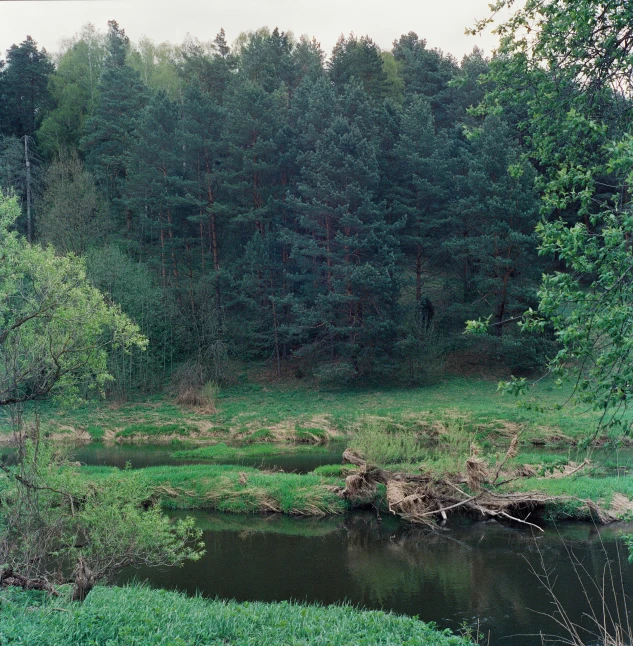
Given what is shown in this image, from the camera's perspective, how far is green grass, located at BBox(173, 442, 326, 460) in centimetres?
2427

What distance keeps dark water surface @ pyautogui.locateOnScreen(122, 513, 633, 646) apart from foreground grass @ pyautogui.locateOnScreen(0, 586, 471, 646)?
220cm

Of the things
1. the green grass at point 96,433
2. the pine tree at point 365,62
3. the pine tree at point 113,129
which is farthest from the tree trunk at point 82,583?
the pine tree at point 365,62

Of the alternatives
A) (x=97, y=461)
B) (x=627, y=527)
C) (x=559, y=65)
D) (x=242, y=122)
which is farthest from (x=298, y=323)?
(x=559, y=65)

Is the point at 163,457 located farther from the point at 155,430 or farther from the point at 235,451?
the point at 155,430

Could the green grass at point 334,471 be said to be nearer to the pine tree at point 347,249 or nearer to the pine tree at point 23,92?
the pine tree at point 347,249

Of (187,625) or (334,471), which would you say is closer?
(187,625)

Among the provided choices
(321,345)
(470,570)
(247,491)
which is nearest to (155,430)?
(321,345)

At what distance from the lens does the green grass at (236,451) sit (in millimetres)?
24266

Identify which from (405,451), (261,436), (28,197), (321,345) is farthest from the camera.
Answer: (28,197)

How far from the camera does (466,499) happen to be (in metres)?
16.0

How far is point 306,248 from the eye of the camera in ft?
124

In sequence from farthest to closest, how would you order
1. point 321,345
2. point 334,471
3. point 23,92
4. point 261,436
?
point 23,92 → point 321,345 → point 261,436 → point 334,471

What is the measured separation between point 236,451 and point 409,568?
1281cm

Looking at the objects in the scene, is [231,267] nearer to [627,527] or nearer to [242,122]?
[242,122]
